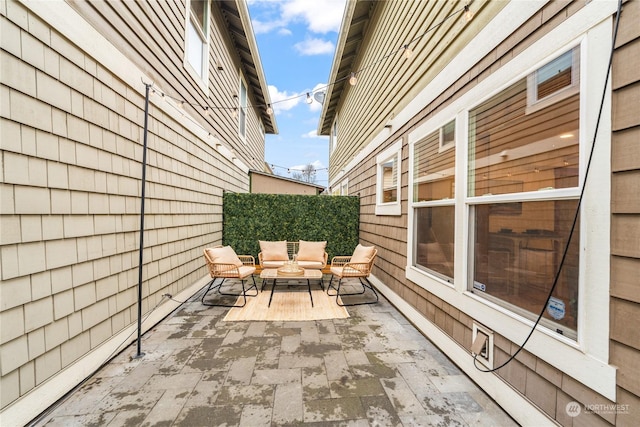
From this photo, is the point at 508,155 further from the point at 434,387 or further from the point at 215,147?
the point at 215,147

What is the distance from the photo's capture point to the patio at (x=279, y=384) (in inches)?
69.5

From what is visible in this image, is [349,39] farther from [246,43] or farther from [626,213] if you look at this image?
[626,213]

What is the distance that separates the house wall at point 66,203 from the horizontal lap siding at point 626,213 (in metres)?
3.36

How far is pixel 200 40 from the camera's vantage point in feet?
15.9

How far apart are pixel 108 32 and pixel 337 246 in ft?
17.5

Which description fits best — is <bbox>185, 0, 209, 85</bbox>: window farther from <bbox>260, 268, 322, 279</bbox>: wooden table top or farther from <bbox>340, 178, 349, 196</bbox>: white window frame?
<bbox>340, 178, 349, 196</bbox>: white window frame

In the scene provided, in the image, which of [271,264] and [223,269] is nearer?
[223,269]

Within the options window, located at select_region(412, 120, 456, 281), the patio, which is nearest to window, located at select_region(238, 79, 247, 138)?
window, located at select_region(412, 120, 456, 281)

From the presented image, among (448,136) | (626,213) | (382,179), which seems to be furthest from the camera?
(382,179)

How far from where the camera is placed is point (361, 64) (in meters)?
6.75

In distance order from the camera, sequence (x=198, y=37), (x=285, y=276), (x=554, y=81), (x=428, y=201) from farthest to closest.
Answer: (x=198, y=37) → (x=285, y=276) → (x=428, y=201) → (x=554, y=81)

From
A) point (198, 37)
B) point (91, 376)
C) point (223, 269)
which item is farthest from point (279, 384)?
point (198, 37)

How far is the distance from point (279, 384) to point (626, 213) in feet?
7.97

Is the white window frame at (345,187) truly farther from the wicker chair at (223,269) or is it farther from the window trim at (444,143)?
the window trim at (444,143)
